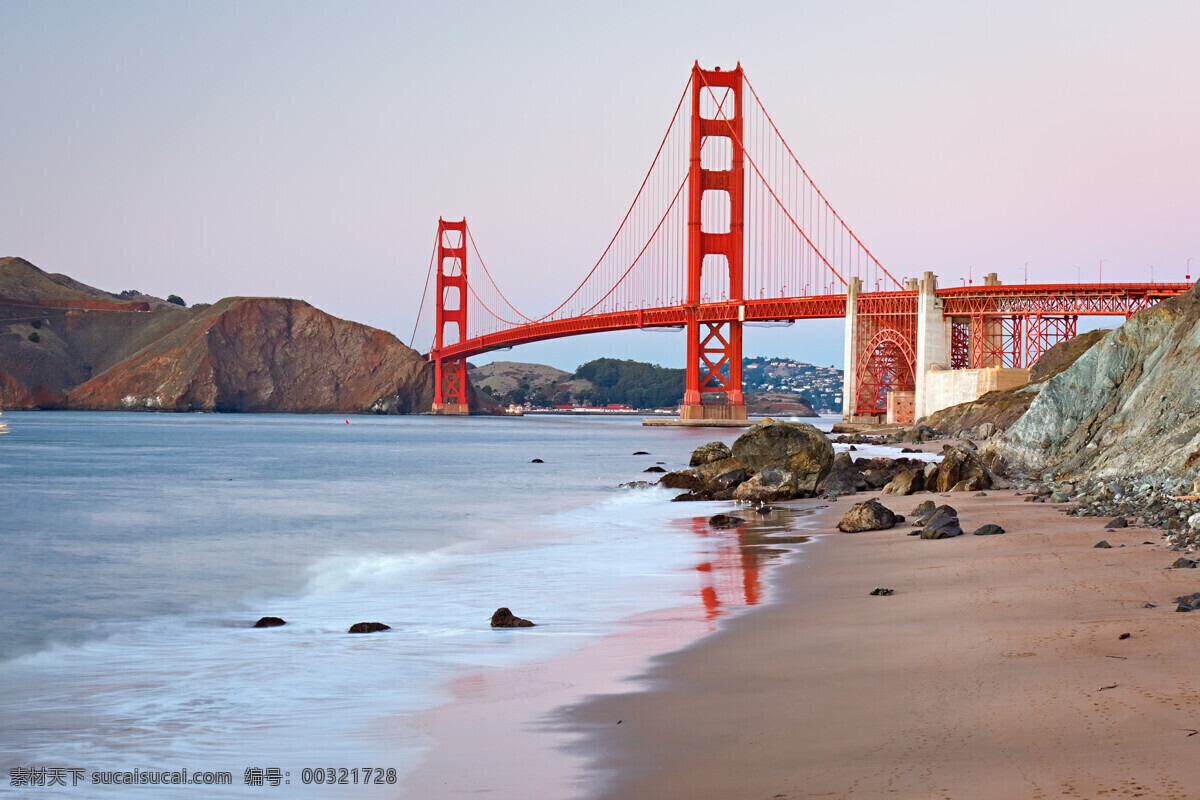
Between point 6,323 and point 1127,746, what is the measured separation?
522 feet

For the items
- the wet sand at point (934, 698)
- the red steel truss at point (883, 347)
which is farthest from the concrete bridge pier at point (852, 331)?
the wet sand at point (934, 698)

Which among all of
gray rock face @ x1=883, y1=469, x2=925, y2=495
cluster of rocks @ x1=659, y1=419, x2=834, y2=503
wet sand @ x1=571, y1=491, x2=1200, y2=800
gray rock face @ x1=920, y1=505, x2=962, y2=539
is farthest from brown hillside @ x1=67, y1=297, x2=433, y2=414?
wet sand @ x1=571, y1=491, x2=1200, y2=800

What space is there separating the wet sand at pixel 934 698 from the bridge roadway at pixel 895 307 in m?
50.9

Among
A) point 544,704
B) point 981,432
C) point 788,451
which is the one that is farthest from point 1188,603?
point 981,432

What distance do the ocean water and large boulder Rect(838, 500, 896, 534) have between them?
4.42 ft

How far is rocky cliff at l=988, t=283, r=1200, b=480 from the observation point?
53.1 ft

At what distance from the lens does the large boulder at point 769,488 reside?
20281 millimetres

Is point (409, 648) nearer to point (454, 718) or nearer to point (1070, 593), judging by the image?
point (454, 718)

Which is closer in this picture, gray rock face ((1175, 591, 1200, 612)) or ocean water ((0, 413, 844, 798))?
ocean water ((0, 413, 844, 798))

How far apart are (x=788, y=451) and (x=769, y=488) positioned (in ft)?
8.50

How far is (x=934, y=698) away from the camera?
19.1 feet

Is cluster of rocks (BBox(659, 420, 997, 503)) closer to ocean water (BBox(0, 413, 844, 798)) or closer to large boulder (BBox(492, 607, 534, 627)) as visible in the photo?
ocean water (BBox(0, 413, 844, 798))

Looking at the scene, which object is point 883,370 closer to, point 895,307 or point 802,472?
point 895,307

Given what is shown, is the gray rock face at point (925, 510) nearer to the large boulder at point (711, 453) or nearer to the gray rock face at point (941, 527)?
Answer: the gray rock face at point (941, 527)
